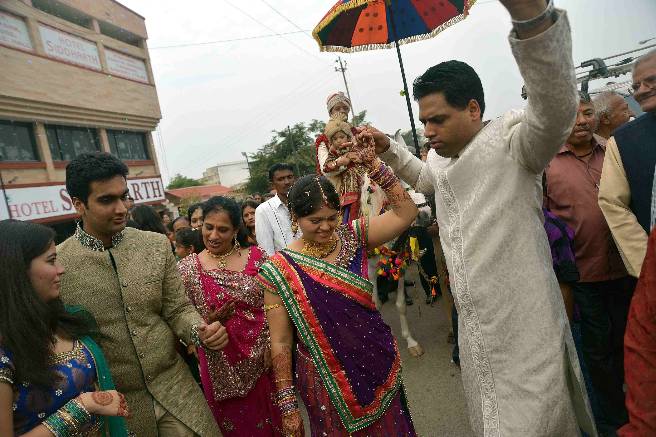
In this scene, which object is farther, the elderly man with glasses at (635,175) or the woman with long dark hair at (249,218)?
the woman with long dark hair at (249,218)

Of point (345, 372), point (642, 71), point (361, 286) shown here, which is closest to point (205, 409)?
point (345, 372)

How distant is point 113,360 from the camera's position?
2.03 meters

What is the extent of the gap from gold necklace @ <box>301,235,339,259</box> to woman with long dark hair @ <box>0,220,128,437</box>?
3.40ft

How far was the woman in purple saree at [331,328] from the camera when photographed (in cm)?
201

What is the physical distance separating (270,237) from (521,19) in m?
3.34

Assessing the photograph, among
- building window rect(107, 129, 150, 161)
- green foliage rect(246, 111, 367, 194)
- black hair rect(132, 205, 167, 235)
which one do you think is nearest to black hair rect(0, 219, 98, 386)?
black hair rect(132, 205, 167, 235)

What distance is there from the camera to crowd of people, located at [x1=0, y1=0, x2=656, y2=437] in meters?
1.51

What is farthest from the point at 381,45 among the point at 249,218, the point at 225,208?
the point at 249,218

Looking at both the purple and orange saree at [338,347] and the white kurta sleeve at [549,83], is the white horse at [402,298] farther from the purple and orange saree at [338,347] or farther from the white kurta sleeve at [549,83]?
the white kurta sleeve at [549,83]

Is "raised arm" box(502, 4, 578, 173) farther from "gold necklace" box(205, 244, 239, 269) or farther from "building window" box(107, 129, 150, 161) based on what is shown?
"building window" box(107, 129, 150, 161)

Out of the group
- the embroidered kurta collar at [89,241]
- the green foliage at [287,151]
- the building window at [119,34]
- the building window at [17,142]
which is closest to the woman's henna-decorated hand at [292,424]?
the embroidered kurta collar at [89,241]

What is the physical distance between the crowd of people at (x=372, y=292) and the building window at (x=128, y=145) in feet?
62.6

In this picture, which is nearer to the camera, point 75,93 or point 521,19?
point 521,19

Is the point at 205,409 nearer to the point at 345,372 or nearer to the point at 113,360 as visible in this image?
the point at 113,360
